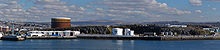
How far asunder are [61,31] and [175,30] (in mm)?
47193

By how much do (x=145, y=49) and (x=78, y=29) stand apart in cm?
9367

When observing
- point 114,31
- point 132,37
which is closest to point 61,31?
point 114,31

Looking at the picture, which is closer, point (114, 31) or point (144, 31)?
point (114, 31)

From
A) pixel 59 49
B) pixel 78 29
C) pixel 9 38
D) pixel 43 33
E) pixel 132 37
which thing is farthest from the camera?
pixel 78 29

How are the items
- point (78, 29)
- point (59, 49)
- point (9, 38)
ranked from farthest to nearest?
point (78, 29), point (9, 38), point (59, 49)

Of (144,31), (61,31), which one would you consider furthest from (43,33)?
(144,31)

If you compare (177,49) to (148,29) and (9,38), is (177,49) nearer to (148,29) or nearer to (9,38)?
(9,38)

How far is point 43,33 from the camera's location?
170 meters

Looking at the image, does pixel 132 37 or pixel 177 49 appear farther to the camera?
pixel 132 37

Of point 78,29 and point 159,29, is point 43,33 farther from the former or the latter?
point 159,29

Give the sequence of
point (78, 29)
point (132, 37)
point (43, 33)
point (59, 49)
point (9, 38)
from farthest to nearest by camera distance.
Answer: point (78, 29), point (43, 33), point (132, 37), point (9, 38), point (59, 49)

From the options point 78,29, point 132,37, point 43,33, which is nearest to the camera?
point 132,37

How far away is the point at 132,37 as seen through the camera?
482ft

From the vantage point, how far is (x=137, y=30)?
7234 inches
